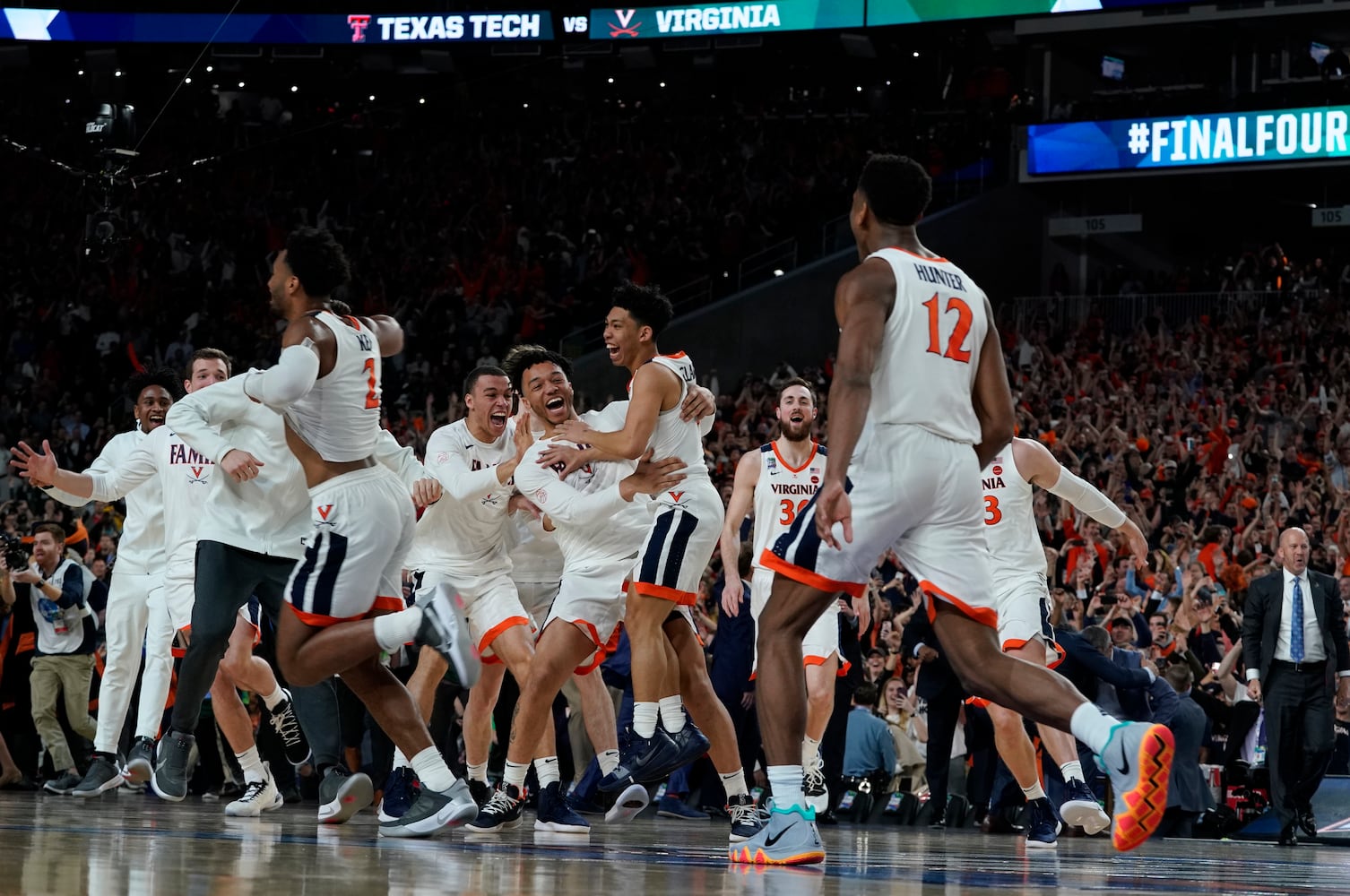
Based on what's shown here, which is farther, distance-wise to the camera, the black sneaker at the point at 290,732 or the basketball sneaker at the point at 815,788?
the basketball sneaker at the point at 815,788

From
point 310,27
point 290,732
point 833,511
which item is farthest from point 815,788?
point 310,27

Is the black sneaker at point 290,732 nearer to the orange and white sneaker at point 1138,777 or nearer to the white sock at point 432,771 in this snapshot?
the white sock at point 432,771

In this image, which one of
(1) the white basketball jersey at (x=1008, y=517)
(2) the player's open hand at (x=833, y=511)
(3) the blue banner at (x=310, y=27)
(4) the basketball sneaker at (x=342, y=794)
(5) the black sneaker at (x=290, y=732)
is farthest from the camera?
(3) the blue banner at (x=310, y=27)

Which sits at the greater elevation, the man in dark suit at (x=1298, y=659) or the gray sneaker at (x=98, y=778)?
the man in dark suit at (x=1298, y=659)

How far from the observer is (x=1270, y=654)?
1059 centimetres

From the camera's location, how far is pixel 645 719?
25.1ft

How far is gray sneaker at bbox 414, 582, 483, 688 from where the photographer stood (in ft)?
20.1

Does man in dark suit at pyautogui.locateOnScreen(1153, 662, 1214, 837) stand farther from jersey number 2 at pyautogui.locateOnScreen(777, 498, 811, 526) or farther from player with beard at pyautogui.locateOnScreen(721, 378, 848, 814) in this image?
jersey number 2 at pyautogui.locateOnScreen(777, 498, 811, 526)

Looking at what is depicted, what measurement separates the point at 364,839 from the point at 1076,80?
83.3ft

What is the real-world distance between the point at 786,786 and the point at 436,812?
166cm

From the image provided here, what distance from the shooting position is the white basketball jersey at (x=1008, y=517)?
9305 millimetres

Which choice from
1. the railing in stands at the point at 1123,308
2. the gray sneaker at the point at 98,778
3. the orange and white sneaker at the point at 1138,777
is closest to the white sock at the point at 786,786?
the orange and white sneaker at the point at 1138,777

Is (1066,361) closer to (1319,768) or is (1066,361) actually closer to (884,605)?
(884,605)

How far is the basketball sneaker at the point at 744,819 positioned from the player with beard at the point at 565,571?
0.69m
